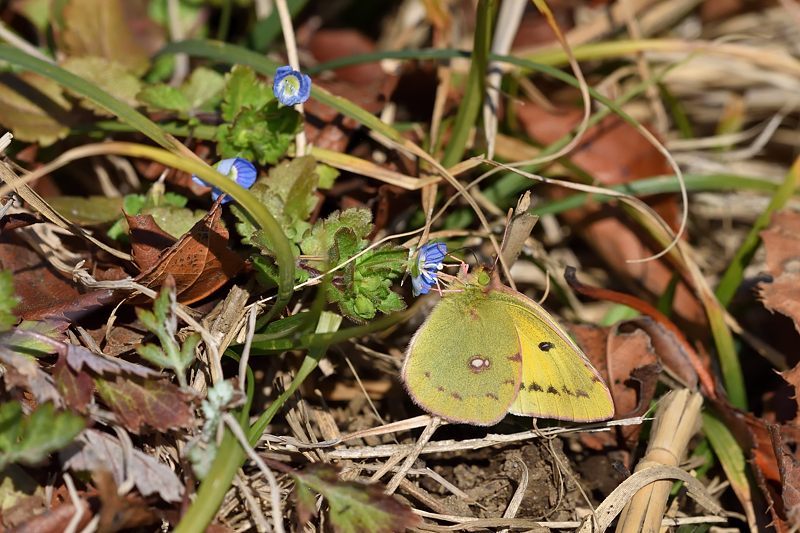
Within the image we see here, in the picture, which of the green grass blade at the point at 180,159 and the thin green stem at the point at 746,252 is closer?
the green grass blade at the point at 180,159

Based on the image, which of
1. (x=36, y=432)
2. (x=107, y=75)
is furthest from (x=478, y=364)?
(x=107, y=75)

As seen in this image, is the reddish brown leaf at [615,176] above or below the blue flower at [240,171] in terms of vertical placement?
above

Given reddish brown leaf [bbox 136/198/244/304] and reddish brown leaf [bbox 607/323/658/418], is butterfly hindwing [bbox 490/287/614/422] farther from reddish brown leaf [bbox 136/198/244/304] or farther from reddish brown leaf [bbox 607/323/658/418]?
reddish brown leaf [bbox 136/198/244/304]

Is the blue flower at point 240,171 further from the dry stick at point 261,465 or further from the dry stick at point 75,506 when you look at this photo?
the dry stick at point 75,506

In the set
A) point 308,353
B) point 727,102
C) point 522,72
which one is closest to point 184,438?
point 308,353

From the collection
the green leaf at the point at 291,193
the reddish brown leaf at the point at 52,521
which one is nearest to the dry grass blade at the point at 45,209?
the green leaf at the point at 291,193

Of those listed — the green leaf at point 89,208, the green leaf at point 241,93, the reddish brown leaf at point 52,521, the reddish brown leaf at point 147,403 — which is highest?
the green leaf at point 241,93

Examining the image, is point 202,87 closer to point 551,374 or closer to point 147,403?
point 147,403
